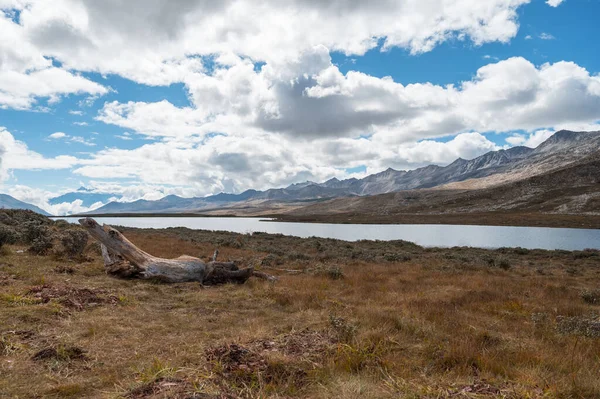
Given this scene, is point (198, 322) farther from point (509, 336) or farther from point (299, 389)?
point (509, 336)

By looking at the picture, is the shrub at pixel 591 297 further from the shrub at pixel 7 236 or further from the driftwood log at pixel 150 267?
the shrub at pixel 7 236

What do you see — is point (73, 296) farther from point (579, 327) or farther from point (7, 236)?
point (579, 327)

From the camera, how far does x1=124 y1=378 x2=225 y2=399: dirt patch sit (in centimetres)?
446

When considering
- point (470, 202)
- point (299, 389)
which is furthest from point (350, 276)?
point (470, 202)

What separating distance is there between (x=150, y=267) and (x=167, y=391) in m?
10.9

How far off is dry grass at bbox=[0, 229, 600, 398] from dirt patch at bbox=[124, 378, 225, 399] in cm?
3

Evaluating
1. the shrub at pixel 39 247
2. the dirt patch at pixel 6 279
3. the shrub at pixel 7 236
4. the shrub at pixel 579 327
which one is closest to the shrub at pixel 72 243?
the shrub at pixel 39 247

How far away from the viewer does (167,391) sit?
15.1ft

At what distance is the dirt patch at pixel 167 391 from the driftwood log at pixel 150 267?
10234mm

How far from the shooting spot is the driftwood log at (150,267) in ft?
47.1

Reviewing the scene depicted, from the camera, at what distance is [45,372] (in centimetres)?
561

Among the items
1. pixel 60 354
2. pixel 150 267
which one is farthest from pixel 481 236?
pixel 60 354

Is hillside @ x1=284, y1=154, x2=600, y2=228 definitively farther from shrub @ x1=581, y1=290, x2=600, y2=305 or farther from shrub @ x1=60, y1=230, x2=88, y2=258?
shrub @ x1=60, y1=230, x2=88, y2=258

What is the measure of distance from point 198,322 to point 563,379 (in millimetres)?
7951
